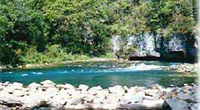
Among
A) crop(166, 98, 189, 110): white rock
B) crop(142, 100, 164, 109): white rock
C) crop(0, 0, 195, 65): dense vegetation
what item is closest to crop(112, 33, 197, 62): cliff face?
crop(0, 0, 195, 65): dense vegetation

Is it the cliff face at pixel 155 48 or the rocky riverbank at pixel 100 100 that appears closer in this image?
the rocky riverbank at pixel 100 100

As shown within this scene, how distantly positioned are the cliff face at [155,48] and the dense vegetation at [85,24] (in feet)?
1.26

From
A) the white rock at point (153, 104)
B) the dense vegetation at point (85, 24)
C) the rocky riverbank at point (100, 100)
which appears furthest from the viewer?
the dense vegetation at point (85, 24)

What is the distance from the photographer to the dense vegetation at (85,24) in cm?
1869

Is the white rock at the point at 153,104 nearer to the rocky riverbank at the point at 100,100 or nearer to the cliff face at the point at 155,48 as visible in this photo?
the rocky riverbank at the point at 100,100

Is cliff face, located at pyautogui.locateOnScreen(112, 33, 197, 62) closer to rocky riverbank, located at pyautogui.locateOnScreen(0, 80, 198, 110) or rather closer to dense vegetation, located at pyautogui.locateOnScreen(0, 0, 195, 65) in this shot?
dense vegetation, located at pyautogui.locateOnScreen(0, 0, 195, 65)

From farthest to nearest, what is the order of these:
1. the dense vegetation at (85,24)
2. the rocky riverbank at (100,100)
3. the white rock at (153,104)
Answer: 1. the dense vegetation at (85,24)
2. the white rock at (153,104)
3. the rocky riverbank at (100,100)

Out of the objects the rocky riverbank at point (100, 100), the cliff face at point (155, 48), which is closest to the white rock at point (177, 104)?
the rocky riverbank at point (100, 100)

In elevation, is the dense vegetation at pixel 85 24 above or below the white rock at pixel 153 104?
above

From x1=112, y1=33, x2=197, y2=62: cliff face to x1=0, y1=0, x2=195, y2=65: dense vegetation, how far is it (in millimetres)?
385

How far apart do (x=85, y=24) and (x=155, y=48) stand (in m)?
3.74

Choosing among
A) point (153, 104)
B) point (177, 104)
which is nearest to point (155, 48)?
point (153, 104)

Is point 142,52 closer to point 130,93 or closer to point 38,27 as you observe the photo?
point 38,27

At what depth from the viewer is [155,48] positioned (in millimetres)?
20812
